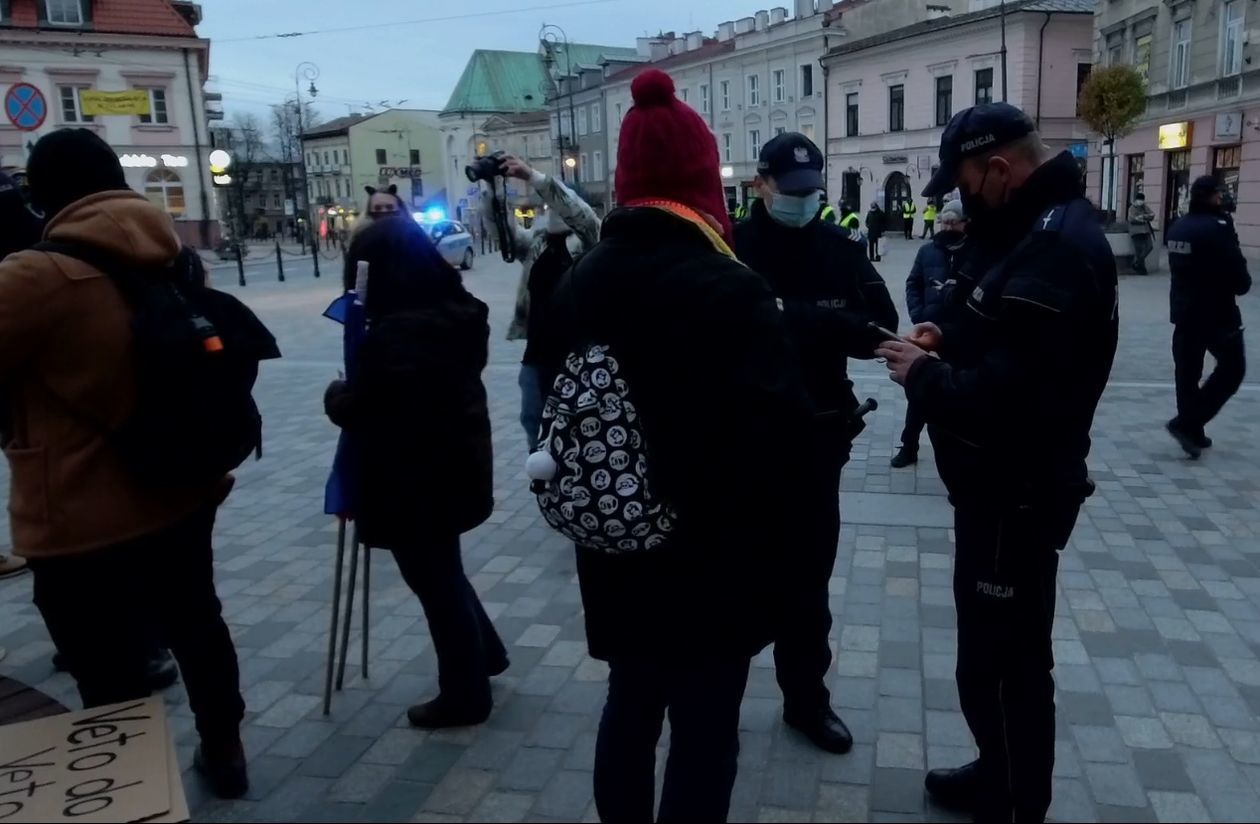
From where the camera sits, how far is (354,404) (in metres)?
3.19

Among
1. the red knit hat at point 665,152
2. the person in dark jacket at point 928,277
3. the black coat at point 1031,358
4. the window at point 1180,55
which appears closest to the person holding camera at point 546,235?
the red knit hat at point 665,152

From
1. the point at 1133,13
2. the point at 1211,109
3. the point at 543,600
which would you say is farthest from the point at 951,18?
the point at 543,600

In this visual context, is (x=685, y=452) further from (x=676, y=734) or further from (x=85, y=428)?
(x=85, y=428)

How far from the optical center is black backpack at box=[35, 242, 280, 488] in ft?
8.83

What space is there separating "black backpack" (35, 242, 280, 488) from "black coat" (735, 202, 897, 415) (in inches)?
68.7

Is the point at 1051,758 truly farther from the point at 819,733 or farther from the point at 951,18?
the point at 951,18

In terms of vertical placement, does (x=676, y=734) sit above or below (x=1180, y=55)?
below

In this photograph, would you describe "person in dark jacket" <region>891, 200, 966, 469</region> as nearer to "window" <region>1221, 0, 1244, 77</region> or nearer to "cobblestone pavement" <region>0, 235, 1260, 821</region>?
"cobblestone pavement" <region>0, 235, 1260, 821</region>

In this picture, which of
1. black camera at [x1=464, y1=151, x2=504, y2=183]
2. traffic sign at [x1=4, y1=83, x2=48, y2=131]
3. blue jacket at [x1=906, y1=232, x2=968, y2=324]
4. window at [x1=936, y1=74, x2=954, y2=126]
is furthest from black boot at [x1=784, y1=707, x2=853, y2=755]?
window at [x1=936, y1=74, x2=954, y2=126]

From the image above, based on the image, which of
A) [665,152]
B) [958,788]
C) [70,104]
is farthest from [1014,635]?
[70,104]

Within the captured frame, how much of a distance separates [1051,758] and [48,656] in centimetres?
394

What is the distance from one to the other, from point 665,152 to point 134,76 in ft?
150

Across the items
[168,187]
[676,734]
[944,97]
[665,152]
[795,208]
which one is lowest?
[676,734]

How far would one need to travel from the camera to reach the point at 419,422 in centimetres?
324
